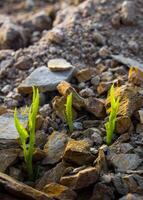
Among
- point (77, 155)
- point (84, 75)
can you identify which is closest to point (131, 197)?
point (77, 155)

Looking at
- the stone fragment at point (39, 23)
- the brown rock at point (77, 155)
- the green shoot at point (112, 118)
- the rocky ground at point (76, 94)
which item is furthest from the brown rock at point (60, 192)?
the stone fragment at point (39, 23)

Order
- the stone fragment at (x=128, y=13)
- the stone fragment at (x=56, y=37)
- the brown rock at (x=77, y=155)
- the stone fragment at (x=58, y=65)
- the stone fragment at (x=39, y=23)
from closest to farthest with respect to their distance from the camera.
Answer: the brown rock at (x=77, y=155) < the stone fragment at (x=58, y=65) < the stone fragment at (x=56, y=37) < the stone fragment at (x=128, y=13) < the stone fragment at (x=39, y=23)

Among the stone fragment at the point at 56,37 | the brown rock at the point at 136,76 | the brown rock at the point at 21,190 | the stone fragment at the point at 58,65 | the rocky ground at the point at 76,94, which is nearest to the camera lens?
the brown rock at the point at 21,190

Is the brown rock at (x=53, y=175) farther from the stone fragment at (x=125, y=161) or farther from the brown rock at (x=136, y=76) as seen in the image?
the brown rock at (x=136, y=76)

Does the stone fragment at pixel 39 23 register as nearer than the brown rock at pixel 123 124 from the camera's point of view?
No

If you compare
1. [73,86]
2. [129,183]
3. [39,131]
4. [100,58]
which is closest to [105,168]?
[129,183]

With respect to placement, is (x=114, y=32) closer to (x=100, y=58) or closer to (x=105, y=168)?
(x=100, y=58)

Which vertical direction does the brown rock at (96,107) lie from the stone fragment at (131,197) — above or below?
above

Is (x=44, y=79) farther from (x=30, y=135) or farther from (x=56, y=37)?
(x=30, y=135)
